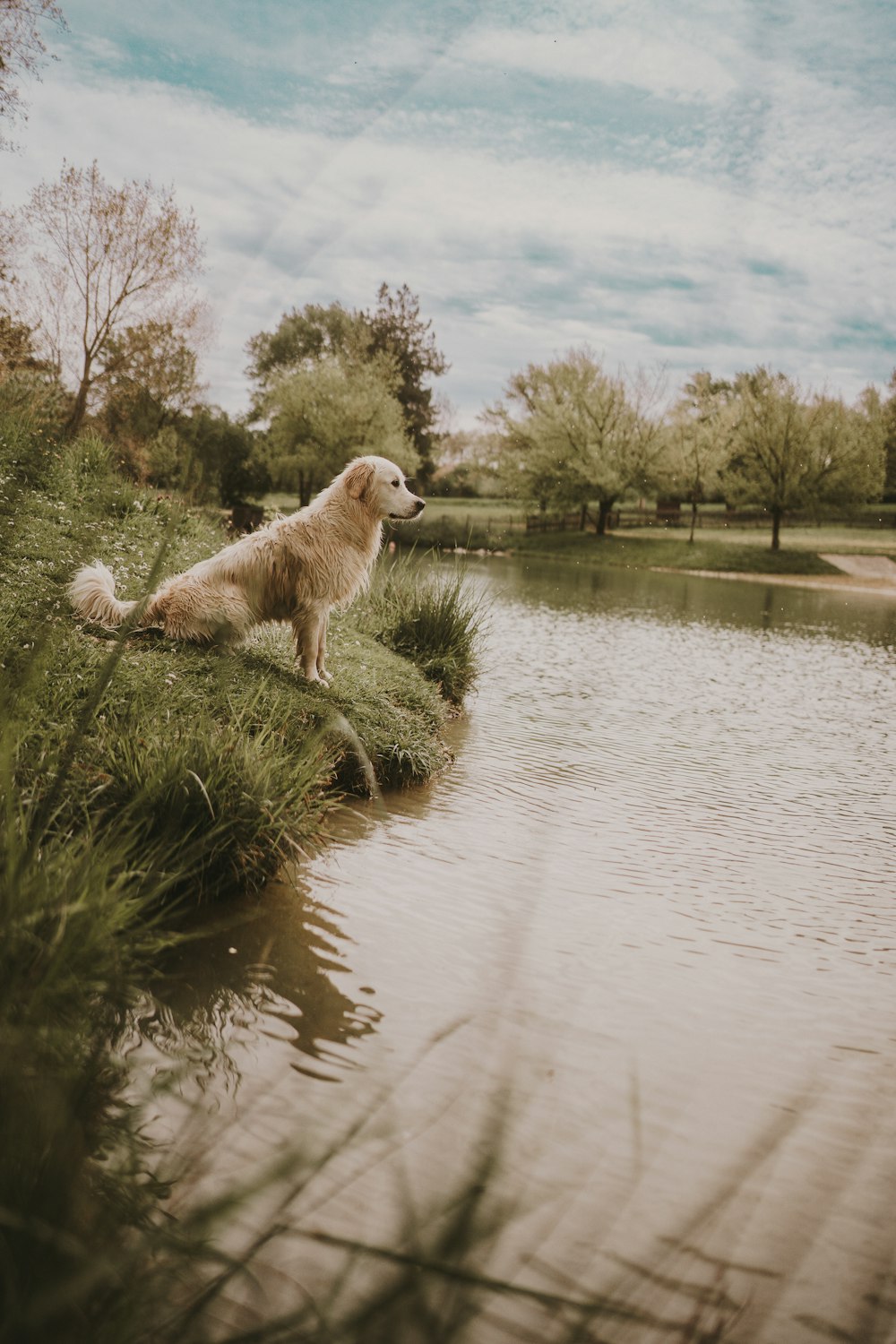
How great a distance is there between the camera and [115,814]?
366cm

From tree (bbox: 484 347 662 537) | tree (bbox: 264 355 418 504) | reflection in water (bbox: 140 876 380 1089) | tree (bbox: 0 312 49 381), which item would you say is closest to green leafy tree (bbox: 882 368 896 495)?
tree (bbox: 484 347 662 537)

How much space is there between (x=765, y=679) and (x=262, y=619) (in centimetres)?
682

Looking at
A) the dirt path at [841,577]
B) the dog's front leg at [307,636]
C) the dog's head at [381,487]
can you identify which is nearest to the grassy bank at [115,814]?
the dog's front leg at [307,636]

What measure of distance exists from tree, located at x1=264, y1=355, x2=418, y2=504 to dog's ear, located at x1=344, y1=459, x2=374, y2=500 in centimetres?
2954

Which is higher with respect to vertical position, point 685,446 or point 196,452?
point 685,446

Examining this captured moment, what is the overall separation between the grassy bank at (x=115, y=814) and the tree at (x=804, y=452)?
33431 millimetres

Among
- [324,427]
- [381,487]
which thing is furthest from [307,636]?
[324,427]

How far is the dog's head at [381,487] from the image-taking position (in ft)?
21.6

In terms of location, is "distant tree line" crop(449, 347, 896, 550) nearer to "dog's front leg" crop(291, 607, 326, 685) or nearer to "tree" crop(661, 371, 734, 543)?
"tree" crop(661, 371, 734, 543)

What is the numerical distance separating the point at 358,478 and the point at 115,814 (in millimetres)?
3559

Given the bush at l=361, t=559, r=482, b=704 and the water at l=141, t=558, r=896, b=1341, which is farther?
the bush at l=361, t=559, r=482, b=704

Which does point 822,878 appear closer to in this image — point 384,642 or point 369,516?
point 369,516

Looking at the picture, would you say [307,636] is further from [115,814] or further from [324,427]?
[324,427]

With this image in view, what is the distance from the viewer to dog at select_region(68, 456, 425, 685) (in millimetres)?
6137
